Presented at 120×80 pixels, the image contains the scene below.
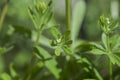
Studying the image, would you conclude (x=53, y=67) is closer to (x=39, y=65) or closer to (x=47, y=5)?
(x=39, y=65)

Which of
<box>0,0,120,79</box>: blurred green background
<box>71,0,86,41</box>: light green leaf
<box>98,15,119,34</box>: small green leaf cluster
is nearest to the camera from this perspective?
<box>98,15,119,34</box>: small green leaf cluster

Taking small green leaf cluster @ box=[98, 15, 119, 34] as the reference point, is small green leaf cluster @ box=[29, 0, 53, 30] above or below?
above

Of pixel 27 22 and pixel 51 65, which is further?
pixel 27 22

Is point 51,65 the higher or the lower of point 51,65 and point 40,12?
the lower

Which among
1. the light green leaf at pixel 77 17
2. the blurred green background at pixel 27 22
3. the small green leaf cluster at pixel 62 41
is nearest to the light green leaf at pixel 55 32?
the small green leaf cluster at pixel 62 41

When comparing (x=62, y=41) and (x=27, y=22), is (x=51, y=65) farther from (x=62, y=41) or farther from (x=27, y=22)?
(x=27, y=22)

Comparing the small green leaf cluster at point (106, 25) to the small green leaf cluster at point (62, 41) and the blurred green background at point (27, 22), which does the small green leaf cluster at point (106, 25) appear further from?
the blurred green background at point (27, 22)

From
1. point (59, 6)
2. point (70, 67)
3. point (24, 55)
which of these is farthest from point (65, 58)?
point (59, 6)

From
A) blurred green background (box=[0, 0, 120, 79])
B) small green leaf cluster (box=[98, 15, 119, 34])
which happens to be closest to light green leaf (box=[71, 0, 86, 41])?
blurred green background (box=[0, 0, 120, 79])

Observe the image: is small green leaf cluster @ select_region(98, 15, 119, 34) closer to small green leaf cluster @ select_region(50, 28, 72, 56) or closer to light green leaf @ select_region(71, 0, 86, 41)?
small green leaf cluster @ select_region(50, 28, 72, 56)

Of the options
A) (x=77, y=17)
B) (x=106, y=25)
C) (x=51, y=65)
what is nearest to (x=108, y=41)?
(x=106, y=25)

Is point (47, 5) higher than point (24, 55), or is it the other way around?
point (47, 5)
